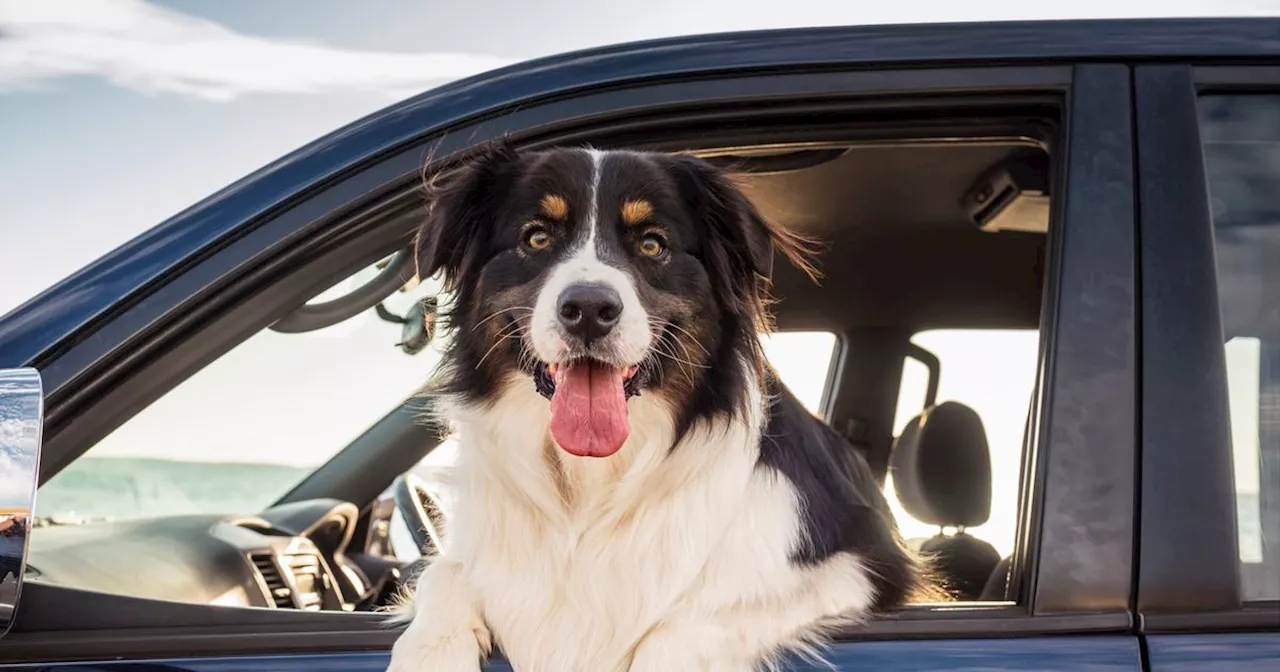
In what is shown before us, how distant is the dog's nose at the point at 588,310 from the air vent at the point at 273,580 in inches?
37.2

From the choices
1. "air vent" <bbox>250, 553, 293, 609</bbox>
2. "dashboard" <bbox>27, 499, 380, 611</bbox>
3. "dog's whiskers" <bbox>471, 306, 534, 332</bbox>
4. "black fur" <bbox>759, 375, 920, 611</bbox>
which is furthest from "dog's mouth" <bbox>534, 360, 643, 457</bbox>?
"air vent" <bbox>250, 553, 293, 609</bbox>

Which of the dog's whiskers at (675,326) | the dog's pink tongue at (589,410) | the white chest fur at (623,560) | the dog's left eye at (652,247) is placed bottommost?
the white chest fur at (623,560)

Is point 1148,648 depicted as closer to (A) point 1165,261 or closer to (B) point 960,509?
(A) point 1165,261

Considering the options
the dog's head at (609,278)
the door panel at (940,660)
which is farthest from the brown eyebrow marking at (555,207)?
the door panel at (940,660)

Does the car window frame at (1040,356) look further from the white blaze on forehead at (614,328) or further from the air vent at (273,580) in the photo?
the air vent at (273,580)

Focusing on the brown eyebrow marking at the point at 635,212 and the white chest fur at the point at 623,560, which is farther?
the brown eyebrow marking at the point at 635,212

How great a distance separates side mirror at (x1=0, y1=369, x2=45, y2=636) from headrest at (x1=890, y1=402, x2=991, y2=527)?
2.59 m

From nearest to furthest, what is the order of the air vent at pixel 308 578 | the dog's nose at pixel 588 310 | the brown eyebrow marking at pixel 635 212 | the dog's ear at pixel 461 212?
the dog's ear at pixel 461 212 → the dog's nose at pixel 588 310 → the brown eyebrow marking at pixel 635 212 → the air vent at pixel 308 578

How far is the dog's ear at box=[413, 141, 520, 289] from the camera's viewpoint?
6.15 feet

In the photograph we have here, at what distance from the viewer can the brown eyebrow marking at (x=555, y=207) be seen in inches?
90.4

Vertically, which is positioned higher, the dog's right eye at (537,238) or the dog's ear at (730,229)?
the dog's ear at (730,229)

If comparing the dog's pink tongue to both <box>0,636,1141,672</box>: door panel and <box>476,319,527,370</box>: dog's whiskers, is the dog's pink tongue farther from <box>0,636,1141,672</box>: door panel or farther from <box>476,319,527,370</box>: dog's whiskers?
<box>0,636,1141,672</box>: door panel

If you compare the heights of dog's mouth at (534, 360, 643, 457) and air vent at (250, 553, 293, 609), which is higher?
dog's mouth at (534, 360, 643, 457)

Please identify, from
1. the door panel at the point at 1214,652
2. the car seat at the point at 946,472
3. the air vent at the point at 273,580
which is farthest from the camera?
the car seat at the point at 946,472
